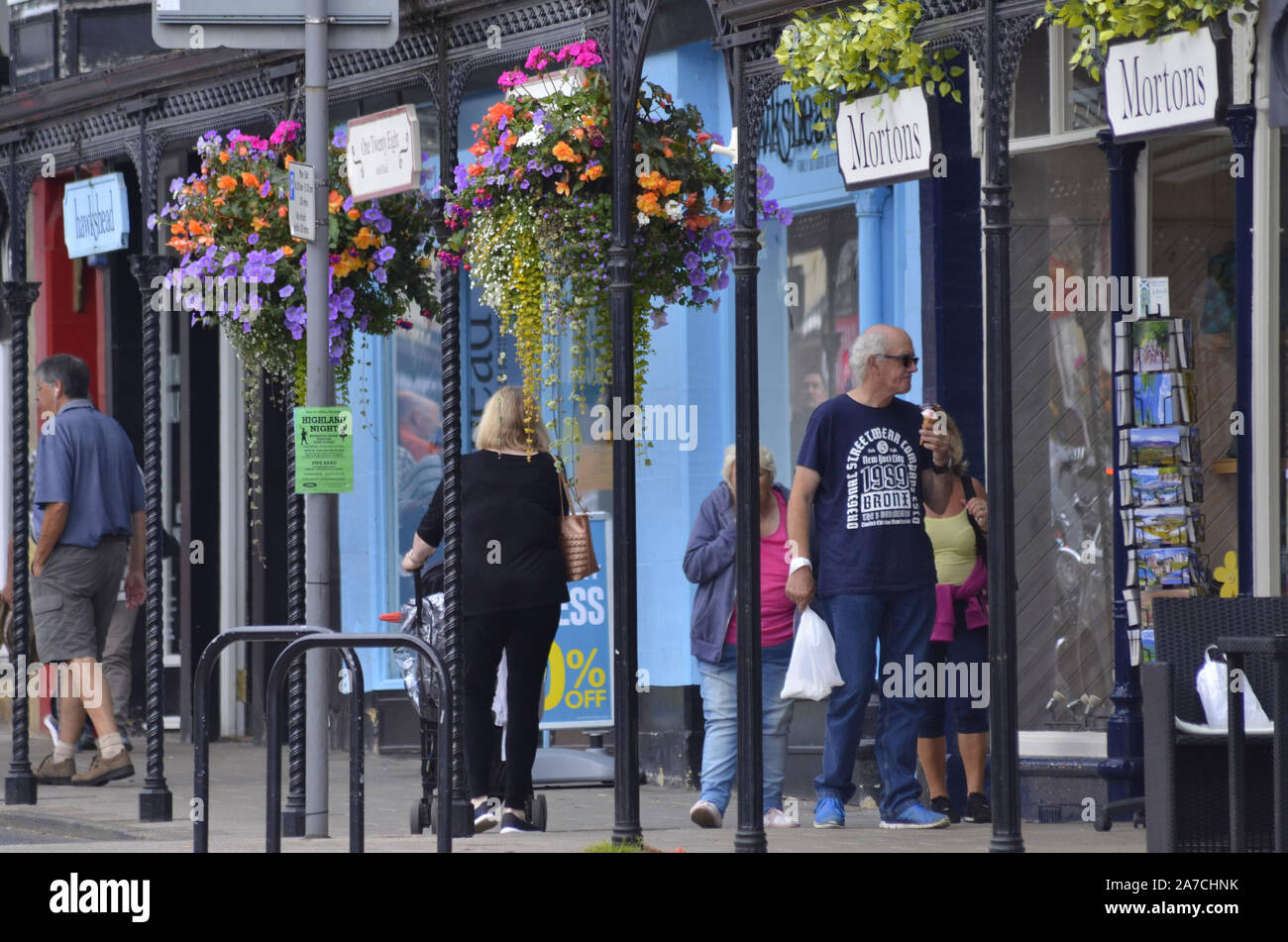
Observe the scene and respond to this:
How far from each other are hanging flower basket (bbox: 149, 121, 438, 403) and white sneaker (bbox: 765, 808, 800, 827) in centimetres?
278

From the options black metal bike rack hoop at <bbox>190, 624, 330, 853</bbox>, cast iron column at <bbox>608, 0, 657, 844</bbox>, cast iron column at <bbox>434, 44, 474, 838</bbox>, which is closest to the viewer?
black metal bike rack hoop at <bbox>190, 624, 330, 853</bbox>

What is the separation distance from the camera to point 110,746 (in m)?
12.0

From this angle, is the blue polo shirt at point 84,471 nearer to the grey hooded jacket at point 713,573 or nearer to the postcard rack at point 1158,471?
the grey hooded jacket at point 713,573

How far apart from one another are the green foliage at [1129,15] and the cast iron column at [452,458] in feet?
9.17

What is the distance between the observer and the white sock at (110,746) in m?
12.0

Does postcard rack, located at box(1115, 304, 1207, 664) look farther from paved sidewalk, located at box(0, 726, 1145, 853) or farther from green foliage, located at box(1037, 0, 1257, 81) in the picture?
green foliage, located at box(1037, 0, 1257, 81)

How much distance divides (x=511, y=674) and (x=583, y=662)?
2.02m

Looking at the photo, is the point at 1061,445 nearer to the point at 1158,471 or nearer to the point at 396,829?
the point at 1158,471

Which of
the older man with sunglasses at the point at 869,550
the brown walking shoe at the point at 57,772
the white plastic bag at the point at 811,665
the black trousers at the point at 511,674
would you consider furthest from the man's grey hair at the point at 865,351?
the brown walking shoe at the point at 57,772

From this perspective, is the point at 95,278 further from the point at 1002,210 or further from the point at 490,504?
the point at 1002,210

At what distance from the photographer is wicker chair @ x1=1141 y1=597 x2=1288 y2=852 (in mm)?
7066

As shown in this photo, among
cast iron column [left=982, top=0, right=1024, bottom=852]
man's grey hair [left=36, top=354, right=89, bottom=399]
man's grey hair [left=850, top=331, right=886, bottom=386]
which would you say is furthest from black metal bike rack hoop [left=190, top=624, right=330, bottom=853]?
man's grey hair [left=36, top=354, right=89, bottom=399]
